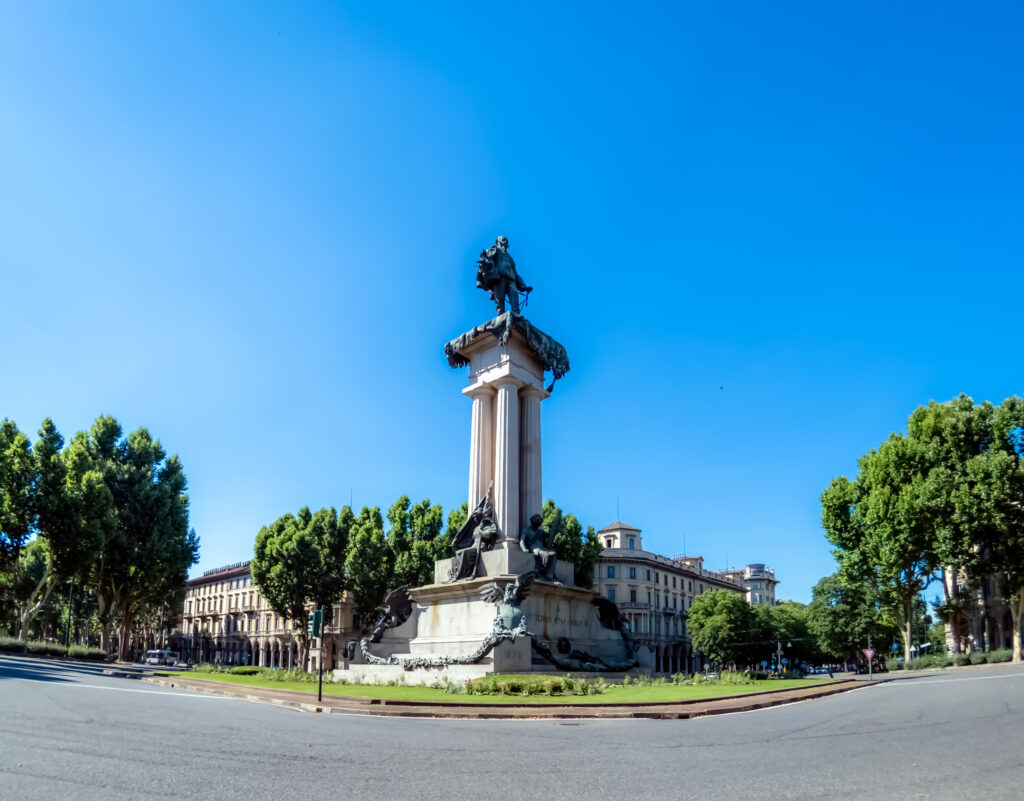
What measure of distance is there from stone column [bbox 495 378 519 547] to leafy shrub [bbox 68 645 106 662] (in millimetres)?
32986

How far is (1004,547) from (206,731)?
41007mm

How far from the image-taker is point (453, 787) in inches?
271

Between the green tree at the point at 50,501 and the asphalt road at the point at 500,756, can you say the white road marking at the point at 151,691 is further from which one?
the green tree at the point at 50,501

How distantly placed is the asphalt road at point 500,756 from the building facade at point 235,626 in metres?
66.5

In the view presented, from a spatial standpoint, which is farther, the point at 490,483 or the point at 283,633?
the point at 283,633

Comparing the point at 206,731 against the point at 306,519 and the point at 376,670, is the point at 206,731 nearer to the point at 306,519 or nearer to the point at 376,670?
the point at 376,670

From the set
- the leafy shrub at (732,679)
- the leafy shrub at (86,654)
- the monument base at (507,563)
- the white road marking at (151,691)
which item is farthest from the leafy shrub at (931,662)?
the leafy shrub at (86,654)

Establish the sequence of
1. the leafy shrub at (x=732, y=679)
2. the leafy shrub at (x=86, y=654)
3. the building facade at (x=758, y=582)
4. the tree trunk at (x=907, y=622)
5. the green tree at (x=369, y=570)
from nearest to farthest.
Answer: the leafy shrub at (x=732, y=679), the leafy shrub at (x=86, y=654), the tree trunk at (x=907, y=622), the green tree at (x=369, y=570), the building facade at (x=758, y=582)

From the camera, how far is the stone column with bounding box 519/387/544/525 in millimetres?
27828

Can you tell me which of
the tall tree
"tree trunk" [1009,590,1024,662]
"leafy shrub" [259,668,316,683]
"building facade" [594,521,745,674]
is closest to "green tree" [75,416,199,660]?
the tall tree

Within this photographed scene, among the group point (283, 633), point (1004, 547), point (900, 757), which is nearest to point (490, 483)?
point (900, 757)

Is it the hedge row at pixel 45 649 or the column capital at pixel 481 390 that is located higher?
the column capital at pixel 481 390

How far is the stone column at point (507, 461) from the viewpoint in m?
26.8

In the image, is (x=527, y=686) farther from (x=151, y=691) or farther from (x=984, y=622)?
(x=984, y=622)
